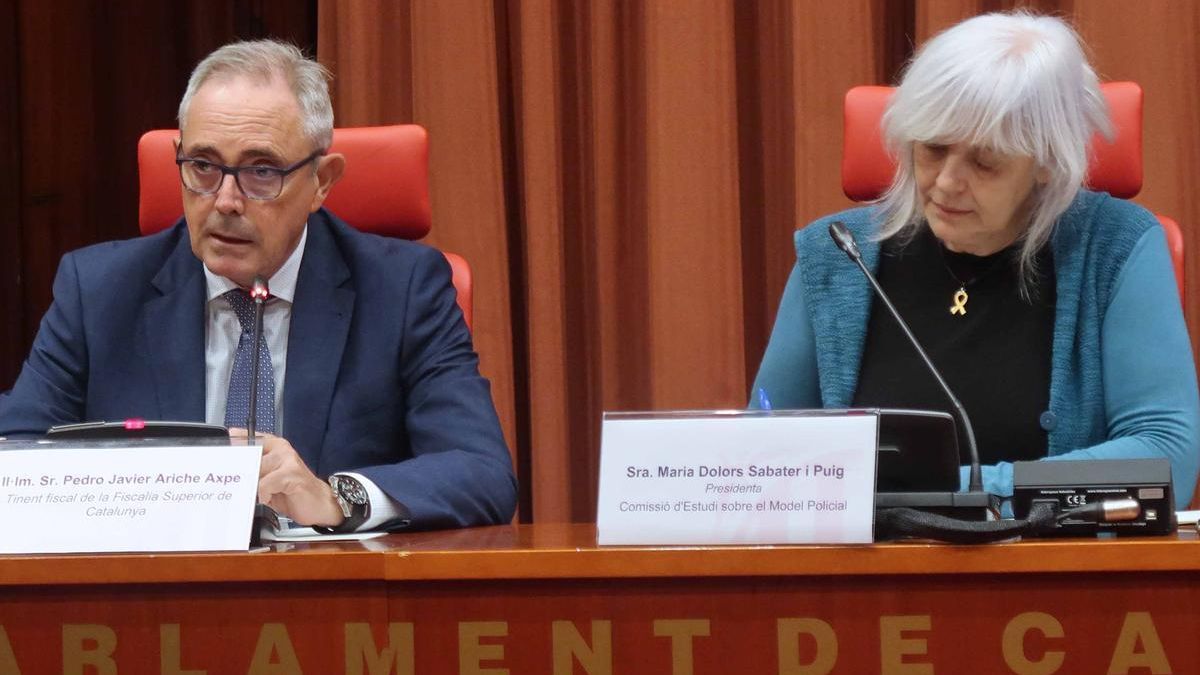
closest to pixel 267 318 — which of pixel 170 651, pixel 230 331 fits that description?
pixel 230 331

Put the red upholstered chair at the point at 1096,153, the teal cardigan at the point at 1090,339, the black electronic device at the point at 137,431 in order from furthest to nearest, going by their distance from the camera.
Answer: the red upholstered chair at the point at 1096,153 < the teal cardigan at the point at 1090,339 < the black electronic device at the point at 137,431

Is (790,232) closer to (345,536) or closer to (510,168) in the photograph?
(510,168)

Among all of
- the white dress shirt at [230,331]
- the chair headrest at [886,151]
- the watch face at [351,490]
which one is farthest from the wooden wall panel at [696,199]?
the watch face at [351,490]

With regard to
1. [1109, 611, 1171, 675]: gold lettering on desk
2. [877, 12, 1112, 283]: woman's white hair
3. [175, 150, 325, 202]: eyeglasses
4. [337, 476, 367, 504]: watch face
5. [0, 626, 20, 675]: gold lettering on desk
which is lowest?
[0, 626, 20, 675]: gold lettering on desk

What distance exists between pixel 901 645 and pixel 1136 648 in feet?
0.56

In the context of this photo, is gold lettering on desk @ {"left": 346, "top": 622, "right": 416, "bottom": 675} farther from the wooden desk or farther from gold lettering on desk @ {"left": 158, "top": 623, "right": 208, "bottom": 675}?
gold lettering on desk @ {"left": 158, "top": 623, "right": 208, "bottom": 675}

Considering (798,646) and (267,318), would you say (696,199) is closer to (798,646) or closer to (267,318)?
(267,318)

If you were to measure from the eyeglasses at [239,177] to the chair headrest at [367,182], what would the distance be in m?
0.16

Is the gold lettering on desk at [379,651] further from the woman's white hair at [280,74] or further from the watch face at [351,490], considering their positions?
the woman's white hair at [280,74]

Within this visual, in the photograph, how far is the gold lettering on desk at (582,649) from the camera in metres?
1.14

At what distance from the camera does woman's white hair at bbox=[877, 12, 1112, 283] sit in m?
1.75

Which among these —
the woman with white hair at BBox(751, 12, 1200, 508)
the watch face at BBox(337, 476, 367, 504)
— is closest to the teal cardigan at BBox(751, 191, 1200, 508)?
the woman with white hair at BBox(751, 12, 1200, 508)

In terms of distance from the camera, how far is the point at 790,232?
272 cm

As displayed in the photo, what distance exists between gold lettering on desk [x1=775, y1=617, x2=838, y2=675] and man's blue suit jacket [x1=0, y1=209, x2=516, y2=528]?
2.38ft
